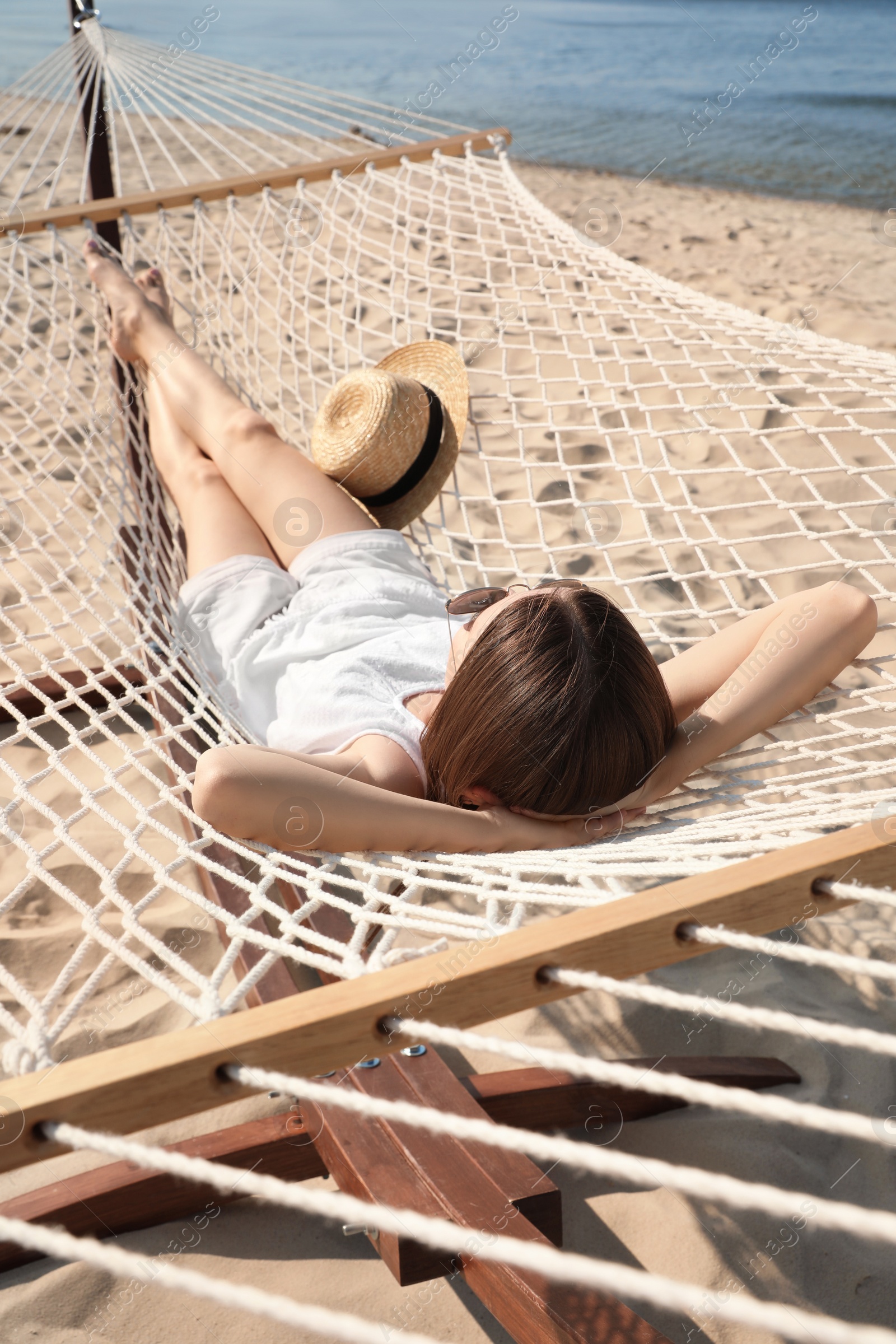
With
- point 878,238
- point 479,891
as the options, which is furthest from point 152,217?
point 479,891

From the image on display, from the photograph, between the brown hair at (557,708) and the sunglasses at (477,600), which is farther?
the sunglasses at (477,600)

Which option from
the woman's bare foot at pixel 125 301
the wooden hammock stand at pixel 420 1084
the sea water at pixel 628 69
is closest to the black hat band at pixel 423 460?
the wooden hammock stand at pixel 420 1084

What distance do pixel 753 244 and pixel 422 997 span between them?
535cm

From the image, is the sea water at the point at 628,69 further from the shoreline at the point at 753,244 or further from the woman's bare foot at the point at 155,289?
the woman's bare foot at the point at 155,289

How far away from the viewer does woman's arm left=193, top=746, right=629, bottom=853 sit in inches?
33.0

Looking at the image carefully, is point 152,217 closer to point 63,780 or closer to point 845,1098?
point 63,780

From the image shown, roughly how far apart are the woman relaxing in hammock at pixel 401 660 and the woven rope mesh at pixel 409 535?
0.18 ft

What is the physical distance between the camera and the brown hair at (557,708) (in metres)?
0.96

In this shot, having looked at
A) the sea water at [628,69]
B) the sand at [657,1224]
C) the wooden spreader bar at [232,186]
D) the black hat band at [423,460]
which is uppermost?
the sea water at [628,69]

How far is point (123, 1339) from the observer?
2.92 feet

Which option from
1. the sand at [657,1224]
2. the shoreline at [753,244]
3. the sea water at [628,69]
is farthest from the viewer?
the sea water at [628,69]

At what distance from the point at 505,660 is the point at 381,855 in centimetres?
24

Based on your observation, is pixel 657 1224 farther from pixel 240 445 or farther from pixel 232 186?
pixel 232 186

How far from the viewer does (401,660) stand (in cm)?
130
